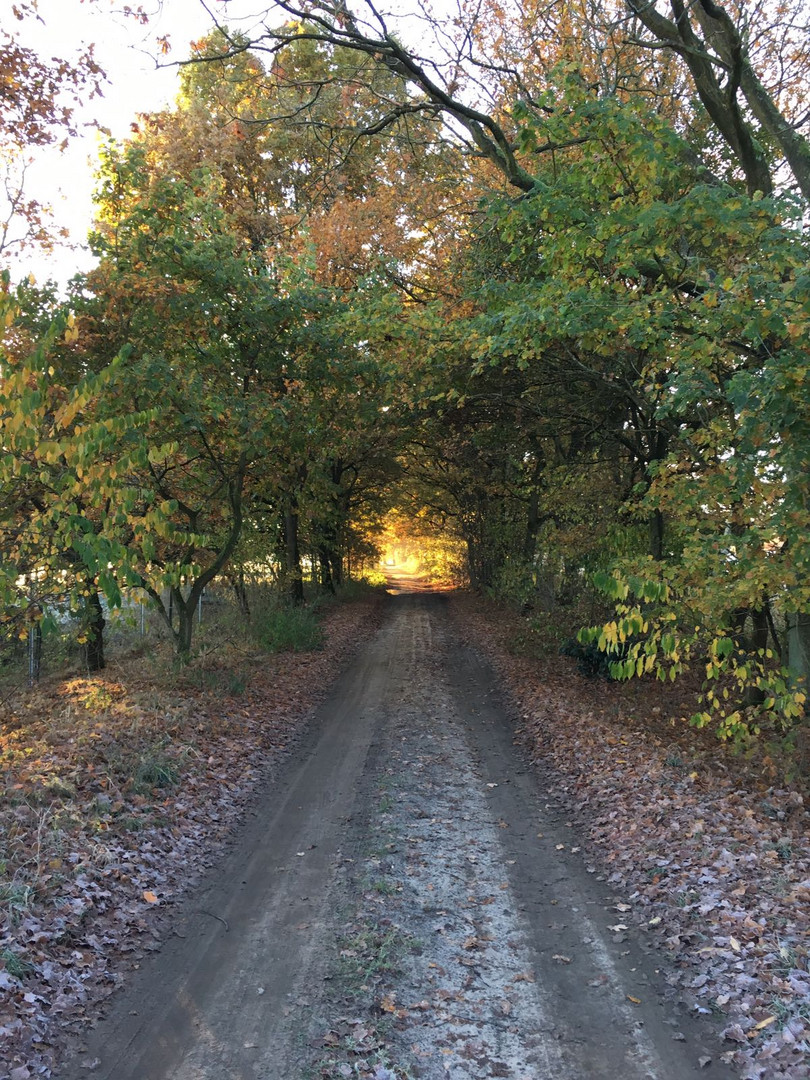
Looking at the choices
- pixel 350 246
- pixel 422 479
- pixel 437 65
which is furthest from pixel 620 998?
pixel 422 479

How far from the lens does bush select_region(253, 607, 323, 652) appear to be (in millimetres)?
16312

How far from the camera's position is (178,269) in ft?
34.4

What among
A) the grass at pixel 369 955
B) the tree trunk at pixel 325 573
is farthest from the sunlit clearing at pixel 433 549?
the grass at pixel 369 955

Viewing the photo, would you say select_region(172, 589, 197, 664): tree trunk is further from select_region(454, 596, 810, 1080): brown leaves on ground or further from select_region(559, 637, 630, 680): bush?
select_region(559, 637, 630, 680): bush

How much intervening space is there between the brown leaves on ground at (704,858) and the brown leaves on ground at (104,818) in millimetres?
3593

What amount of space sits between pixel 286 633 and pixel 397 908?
1152 centimetres

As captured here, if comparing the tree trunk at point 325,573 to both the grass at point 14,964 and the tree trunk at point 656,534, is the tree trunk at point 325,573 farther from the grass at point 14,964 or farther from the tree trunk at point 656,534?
the grass at point 14,964

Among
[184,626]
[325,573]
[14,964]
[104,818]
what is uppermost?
[325,573]

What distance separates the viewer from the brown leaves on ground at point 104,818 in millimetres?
4234

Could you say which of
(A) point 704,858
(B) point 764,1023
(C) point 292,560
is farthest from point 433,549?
(B) point 764,1023

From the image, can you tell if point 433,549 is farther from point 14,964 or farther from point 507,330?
point 14,964

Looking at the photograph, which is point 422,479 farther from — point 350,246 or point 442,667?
point 442,667

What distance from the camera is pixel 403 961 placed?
4637 mm

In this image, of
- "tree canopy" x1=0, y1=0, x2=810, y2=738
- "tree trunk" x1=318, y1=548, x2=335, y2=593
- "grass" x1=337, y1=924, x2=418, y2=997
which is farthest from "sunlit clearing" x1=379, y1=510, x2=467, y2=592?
"grass" x1=337, y1=924, x2=418, y2=997
